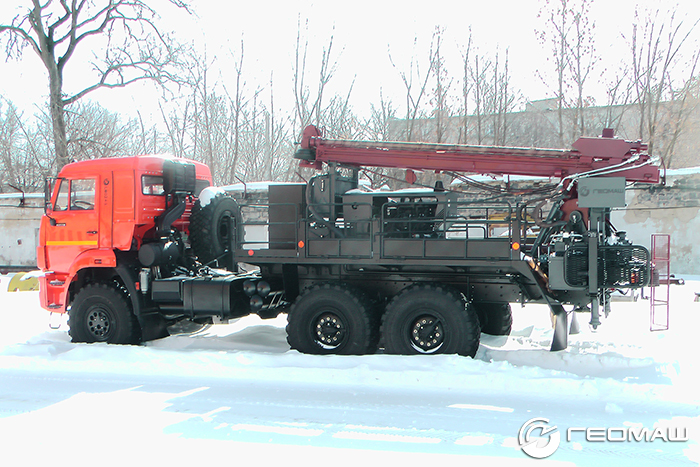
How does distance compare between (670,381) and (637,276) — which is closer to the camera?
(670,381)

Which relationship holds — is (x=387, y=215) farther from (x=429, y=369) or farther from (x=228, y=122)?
(x=228, y=122)

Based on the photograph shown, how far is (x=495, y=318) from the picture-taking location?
28.2ft

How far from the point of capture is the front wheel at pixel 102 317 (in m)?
8.09

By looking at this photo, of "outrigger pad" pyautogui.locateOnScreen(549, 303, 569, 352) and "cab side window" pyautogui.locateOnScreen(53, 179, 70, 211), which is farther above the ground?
"cab side window" pyautogui.locateOnScreen(53, 179, 70, 211)

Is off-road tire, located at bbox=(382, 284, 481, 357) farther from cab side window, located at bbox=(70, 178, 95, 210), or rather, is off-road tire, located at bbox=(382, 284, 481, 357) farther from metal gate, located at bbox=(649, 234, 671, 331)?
cab side window, located at bbox=(70, 178, 95, 210)

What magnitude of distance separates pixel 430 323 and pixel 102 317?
196 inches

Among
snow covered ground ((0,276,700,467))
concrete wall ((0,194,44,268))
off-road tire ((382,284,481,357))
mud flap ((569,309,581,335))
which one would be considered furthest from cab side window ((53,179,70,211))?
concrete wall ((0,194,44,268))

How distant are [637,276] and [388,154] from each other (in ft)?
11.9

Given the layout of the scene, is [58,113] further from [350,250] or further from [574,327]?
[574,327]

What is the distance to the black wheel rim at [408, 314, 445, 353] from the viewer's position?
23.0 feet

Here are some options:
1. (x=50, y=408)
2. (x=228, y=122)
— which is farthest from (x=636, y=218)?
(x=228, y=122)

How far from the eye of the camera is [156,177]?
331 inches

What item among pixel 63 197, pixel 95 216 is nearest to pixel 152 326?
pixel 95 216

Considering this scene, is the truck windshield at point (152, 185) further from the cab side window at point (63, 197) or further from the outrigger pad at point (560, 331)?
the outrigger pad at point (560, 331)
